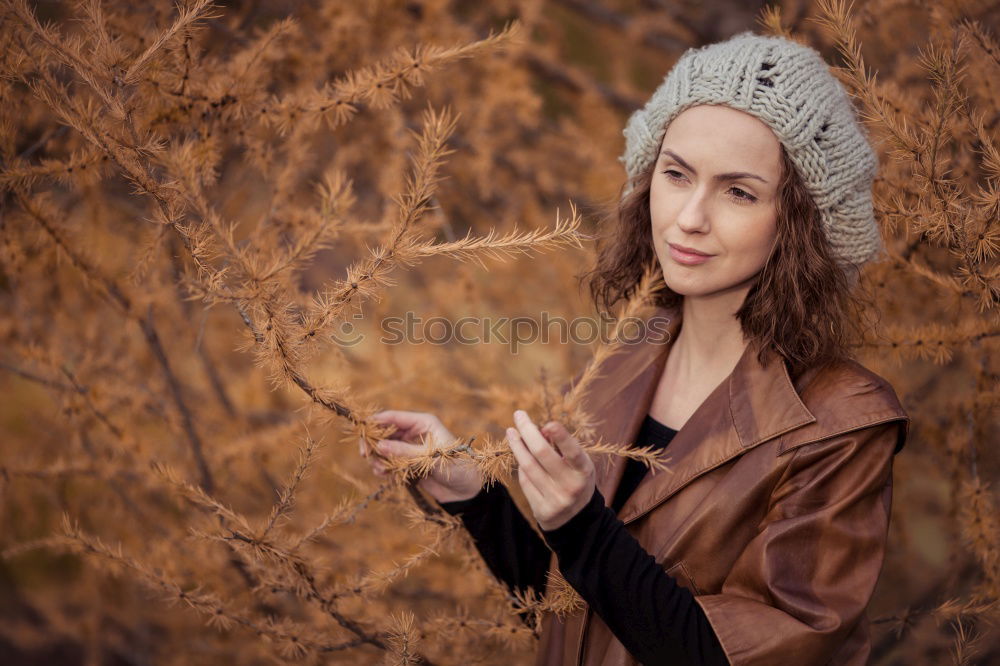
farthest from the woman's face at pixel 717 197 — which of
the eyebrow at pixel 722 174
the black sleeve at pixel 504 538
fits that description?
the black sleeve at pixel 504 538

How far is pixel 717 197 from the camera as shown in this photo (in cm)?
132

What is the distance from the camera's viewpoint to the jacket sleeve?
110cm

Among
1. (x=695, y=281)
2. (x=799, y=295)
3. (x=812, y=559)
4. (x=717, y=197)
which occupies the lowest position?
(x=812, y=559)

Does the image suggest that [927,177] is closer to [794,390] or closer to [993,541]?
[794,390]

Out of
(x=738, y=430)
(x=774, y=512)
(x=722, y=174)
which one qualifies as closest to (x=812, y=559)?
(x=774, y=512)

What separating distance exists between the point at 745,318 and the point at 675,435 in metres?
A: 0.26

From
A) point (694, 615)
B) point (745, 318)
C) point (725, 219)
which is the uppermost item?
point (725, 219)

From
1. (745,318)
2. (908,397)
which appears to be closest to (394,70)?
(745,318)

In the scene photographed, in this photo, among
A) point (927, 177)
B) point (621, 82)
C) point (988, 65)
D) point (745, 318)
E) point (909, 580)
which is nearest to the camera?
point (927, 177)

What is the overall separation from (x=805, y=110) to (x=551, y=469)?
753 mm

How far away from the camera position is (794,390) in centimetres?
129

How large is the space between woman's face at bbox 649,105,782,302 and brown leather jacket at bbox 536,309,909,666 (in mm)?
189

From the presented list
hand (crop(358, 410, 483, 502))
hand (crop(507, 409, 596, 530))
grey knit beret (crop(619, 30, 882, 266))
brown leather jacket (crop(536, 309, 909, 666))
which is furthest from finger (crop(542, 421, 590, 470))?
grey knit beret (crop(619, 30, 882, 266))

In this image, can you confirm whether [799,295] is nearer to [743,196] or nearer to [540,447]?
[743,196]
